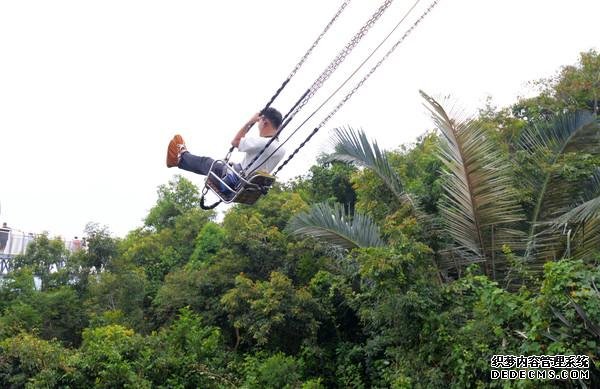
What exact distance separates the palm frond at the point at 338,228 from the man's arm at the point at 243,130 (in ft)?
9.58

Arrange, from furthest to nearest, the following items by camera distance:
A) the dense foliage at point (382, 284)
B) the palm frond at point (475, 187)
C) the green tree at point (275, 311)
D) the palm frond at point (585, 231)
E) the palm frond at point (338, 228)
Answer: the green tree at point (275, 311), the palm frond at point (338, 228), the palm frond at point (475, 187), the palm frond at point (585, 231), the dense foliage at point (382, 284)

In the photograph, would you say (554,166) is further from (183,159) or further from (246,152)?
(183,159)

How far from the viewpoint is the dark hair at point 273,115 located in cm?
519

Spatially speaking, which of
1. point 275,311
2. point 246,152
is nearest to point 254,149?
point 246,152

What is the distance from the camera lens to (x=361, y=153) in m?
7.98

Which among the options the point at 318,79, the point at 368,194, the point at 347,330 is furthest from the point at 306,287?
the point at 318,79

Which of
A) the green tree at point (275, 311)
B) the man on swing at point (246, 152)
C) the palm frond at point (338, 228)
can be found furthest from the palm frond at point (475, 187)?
the green tree at point (275, 311)

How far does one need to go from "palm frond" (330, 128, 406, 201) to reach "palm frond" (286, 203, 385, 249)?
64cm

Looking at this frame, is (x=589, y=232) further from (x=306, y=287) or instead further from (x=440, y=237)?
(x=306, y=287)

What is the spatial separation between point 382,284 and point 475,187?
5.51 ft

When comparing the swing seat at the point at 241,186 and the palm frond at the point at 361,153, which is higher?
the palm frond at the point at 361,153

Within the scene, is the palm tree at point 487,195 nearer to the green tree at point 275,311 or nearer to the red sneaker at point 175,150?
the green tree at point 275,311

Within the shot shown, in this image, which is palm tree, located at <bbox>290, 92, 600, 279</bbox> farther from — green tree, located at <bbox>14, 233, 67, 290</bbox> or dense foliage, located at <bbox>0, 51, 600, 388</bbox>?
green tree, located at <bbox>14, 233, 67, 290</bbox>

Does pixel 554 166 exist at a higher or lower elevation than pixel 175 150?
higher
